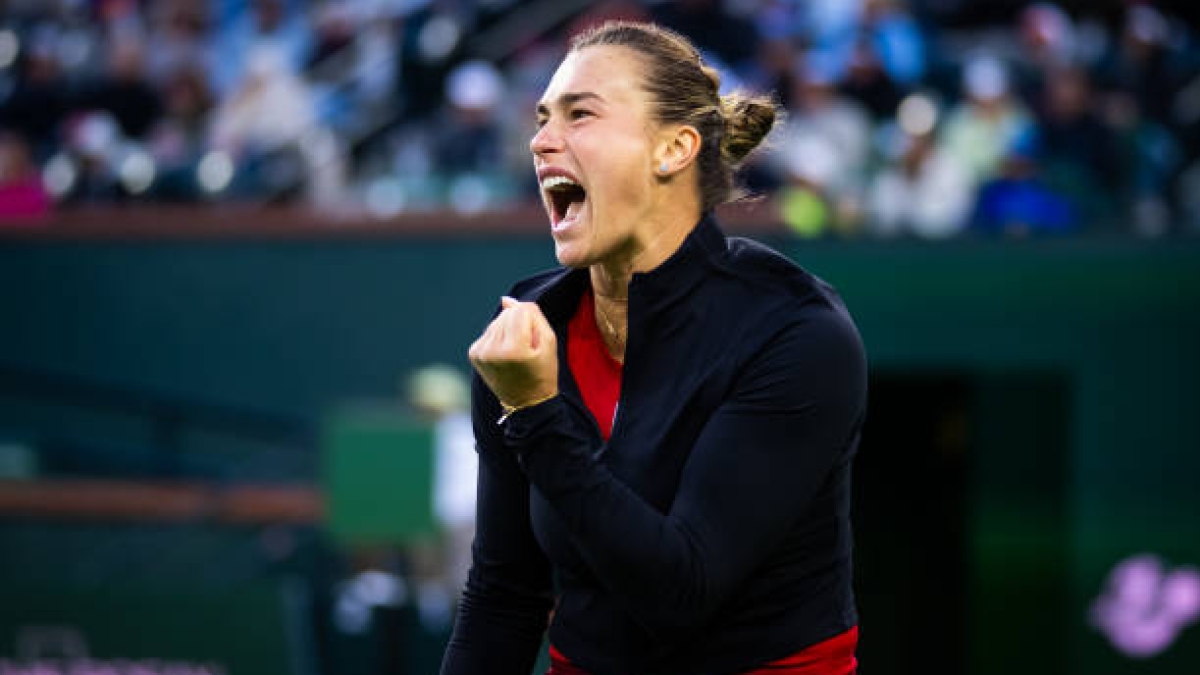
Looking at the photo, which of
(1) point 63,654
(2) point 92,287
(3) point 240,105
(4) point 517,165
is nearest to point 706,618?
(1) point 63,654

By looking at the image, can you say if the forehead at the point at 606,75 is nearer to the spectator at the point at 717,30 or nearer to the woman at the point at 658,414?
the woman at the point at 658,414

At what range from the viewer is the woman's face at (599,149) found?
2.18 meters

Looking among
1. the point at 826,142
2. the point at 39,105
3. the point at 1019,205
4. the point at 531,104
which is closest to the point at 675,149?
the point at 1019,205

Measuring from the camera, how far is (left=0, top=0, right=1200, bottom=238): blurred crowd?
323 inches

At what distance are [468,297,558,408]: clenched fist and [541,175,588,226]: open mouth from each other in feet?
0.79

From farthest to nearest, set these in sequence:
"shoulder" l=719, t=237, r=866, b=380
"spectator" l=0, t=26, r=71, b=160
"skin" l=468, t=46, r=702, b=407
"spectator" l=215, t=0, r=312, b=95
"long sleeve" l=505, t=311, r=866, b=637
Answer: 1. "spectator" l=215, t=0, r=312, b=95
2. "spectator" l=0, t=26, r=71, b=160
3. "skin" l=468, t=46, r=702, b=407
4. "shoulder" l=719, t=237, r=866, b=380
5. "long sleeve" l=505, t=311, r=866, b=637

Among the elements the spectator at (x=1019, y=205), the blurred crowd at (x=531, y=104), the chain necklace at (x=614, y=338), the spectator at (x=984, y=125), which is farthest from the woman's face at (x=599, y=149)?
the spectator at (x=984, y=125)

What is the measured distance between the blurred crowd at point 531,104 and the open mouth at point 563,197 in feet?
15.6

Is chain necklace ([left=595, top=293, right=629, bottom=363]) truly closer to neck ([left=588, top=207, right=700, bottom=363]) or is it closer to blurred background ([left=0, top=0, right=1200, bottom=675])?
neck ([left=588, top=207, right=700, bottom=363])

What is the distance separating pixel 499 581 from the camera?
2.36 meters

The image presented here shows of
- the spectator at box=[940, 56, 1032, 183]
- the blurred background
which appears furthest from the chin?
the spectator at box=[940, 56, 1032, 183]

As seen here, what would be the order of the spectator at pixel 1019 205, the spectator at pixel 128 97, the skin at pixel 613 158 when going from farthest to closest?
the spectator at pixel 128 97, the spectator at pixel 1019 205, the skin at pixel 613 158

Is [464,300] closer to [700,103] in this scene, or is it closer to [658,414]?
[700,103]

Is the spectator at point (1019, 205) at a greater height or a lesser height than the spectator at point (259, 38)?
lesser
